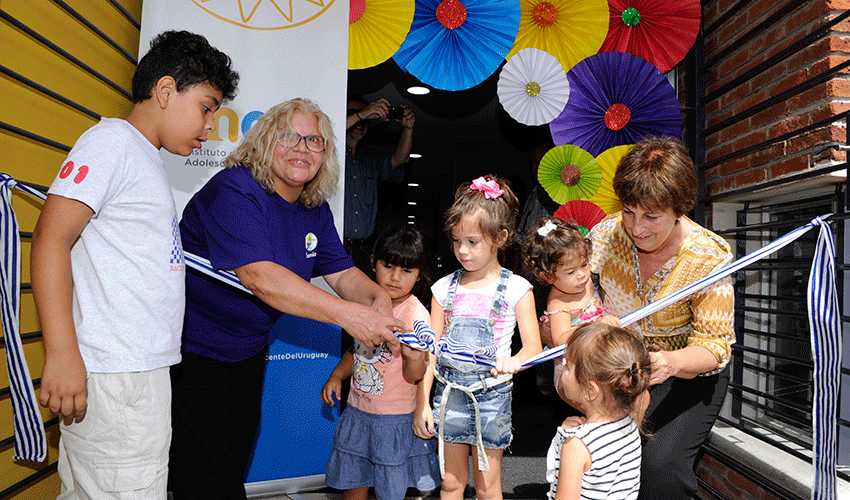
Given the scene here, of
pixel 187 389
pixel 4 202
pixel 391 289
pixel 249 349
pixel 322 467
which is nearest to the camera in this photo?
pixel 4 202

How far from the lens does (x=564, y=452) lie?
5.84ft

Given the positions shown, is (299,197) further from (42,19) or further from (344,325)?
(42,19)

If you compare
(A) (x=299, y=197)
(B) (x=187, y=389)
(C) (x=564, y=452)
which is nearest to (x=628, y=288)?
(C) (x=564, y=452)

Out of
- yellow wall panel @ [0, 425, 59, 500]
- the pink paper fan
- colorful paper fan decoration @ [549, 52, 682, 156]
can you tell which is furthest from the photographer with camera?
yellow wall panel @ [0, 425, 59, 500]

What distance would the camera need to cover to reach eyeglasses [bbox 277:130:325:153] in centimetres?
210

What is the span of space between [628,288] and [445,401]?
2.97 feet

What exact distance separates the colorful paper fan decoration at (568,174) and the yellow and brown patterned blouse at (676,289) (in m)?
0.81

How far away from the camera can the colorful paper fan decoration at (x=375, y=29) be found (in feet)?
9.91

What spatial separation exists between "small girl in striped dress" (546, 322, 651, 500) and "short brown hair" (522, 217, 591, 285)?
586 mm

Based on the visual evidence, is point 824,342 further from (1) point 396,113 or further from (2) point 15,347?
(2) point 15,347

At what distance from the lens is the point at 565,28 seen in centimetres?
319

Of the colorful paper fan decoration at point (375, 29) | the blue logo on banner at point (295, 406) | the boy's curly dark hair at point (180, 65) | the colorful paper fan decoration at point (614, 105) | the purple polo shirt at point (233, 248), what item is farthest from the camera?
the colorful paper fan decoration at point (614, 105)

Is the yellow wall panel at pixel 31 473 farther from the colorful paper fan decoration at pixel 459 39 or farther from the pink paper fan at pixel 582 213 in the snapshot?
the pink paper fan at pixel 582 213

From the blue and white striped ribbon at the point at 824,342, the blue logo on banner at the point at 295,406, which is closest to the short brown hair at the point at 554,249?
the blue and white striped ribbon at the point at 824,342
